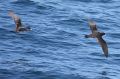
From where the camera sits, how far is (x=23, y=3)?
157 ft

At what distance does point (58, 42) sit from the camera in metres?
40.6

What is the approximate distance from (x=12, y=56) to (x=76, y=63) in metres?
4.07

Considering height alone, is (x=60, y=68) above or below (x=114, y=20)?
below

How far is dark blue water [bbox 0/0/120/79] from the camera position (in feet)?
120

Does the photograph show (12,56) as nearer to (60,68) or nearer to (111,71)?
(60,68)

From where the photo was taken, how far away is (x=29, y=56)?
38.4m

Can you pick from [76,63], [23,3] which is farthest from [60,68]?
[23,3]

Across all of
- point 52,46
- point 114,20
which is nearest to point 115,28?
point 114,20

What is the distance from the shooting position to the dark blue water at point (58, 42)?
3666cm

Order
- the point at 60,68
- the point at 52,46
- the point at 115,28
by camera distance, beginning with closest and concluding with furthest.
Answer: the point at 60,68 < the point at 52,46 < the point at 115,28

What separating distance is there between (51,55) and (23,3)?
9994 mm

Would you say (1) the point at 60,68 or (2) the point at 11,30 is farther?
(2) the point at 11,30

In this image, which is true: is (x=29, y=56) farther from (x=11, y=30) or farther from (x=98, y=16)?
(x=98, y=16)

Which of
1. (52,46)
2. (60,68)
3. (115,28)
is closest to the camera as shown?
(60,68)
